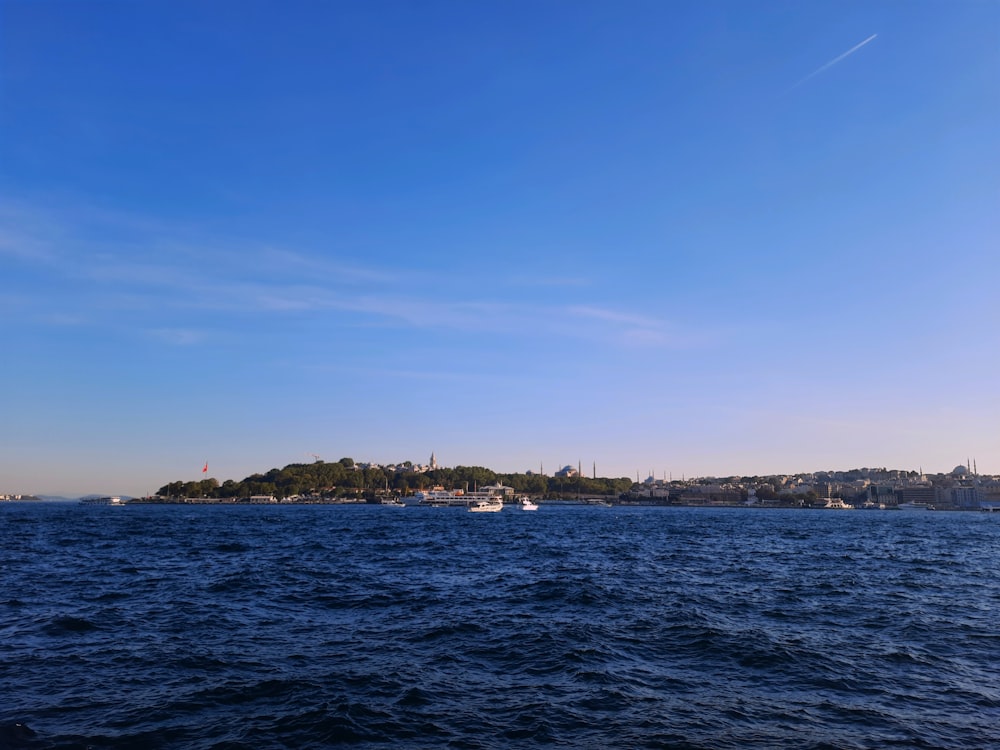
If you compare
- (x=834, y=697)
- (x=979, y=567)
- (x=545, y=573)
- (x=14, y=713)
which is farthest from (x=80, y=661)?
(x=979, y=567)

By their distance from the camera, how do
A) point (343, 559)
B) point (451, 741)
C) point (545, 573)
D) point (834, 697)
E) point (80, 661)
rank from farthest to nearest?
point (343, 559)
point (545, 573)
point (80, 661)
point (834, 697)
point (451, 741)

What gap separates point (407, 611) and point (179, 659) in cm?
981

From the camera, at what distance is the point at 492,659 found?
20234mm

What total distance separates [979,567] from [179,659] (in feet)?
174

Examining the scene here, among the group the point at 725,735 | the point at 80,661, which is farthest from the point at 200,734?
the point at 725,735

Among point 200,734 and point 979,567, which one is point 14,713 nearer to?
point 200,734

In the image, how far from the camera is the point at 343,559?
4806 cm

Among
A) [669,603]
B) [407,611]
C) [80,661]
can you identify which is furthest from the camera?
[669,603]

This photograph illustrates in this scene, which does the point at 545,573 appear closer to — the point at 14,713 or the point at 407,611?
the point at 407,611

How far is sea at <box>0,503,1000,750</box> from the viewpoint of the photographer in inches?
572

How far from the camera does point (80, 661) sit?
19453 mm

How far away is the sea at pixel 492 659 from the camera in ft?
47.6

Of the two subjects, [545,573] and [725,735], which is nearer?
[725,735]

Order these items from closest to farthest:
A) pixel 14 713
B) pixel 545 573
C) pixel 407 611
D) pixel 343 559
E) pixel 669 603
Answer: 1. pixel 14 713
2. pixel 407 611
3. pixel 669 603
4. pixel 545 573
5. pixel 343 559
